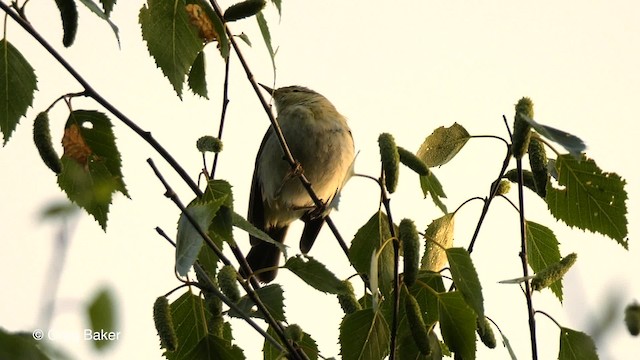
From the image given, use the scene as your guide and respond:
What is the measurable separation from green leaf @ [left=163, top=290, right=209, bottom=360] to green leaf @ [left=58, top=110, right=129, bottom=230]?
35 centimetres

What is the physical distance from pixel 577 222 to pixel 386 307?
22.5 inches

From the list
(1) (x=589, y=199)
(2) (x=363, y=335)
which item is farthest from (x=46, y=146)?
(1) (x=589, y=199)

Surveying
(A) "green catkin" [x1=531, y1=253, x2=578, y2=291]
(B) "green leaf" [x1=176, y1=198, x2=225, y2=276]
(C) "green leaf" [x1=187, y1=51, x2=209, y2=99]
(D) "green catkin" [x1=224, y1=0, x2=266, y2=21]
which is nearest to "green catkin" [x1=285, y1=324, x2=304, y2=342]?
(B) "green leaf" [x1=176, y1=198, x2=225, y2=276]

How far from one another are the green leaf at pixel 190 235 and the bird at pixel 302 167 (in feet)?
9.94

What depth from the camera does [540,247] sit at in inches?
110

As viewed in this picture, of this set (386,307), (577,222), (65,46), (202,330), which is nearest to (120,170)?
(65,46)

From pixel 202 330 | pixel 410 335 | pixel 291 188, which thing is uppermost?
pixel 291 188

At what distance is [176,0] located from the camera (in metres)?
2.42

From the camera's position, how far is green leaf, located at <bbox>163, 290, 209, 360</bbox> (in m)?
2.49

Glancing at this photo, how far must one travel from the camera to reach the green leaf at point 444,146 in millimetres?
2666

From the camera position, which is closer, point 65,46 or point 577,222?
point 65,46

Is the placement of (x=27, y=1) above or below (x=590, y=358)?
above

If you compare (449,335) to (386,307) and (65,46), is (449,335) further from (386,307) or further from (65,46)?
(65,46)

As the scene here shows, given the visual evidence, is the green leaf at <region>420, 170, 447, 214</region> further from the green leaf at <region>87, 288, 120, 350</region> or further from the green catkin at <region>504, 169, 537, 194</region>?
the green leaf at <region>87, 288, 120, 350</region>
